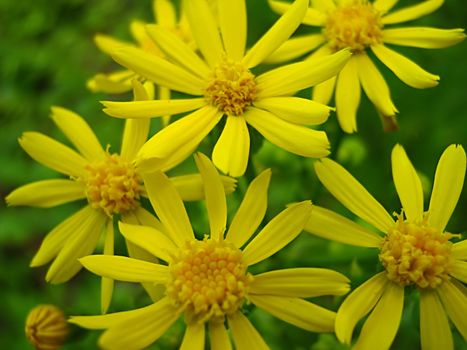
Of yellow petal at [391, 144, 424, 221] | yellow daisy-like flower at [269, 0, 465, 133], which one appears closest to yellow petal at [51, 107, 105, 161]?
yellow daisy-like flower at [269, 0, 465, 133]

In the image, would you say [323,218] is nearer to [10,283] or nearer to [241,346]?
[241,346]

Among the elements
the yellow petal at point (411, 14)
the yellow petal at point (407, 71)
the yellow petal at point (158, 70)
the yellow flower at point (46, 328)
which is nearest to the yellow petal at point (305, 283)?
the yellow petal at point (158, 70)

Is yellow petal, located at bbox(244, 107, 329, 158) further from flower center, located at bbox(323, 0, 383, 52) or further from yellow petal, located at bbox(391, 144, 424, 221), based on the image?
flower center, located at bbox(323, 0, 383, 52)

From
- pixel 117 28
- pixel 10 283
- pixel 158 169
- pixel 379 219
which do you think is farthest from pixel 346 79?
pixel 10 283

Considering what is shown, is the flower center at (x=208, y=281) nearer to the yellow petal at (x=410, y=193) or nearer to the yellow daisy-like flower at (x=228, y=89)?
the yellow daisy-like flower at (x=228, y=89)

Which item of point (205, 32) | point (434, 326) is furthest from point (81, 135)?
point (434, 326)

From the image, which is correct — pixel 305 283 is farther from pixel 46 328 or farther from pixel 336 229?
pixel 46 328
